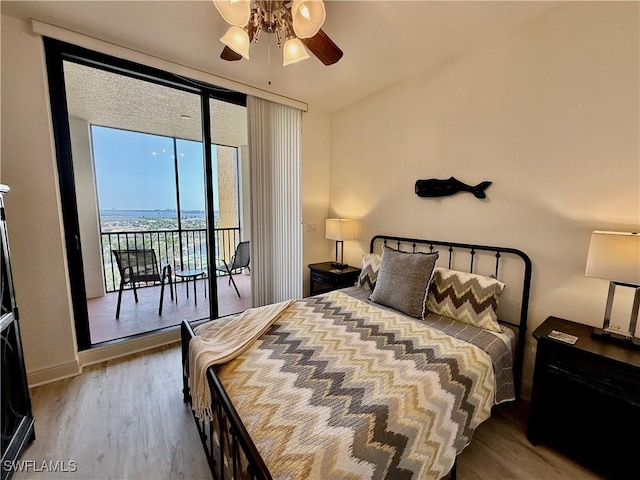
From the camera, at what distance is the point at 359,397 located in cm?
112

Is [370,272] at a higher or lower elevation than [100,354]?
higher

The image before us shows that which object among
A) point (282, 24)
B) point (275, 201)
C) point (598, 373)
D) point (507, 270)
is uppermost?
point (282, 24)

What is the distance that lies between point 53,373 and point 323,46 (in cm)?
318

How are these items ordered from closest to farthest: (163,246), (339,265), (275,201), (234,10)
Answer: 1. (234,10)
2. (275,201)
3. (339,265)
4. (163,246)

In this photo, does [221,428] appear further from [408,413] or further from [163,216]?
[163,216]

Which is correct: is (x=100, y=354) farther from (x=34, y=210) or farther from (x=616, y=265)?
(x=616, y=265)

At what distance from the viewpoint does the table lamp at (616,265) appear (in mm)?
1328

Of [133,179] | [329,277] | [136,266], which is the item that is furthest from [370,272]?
A: [133,179]

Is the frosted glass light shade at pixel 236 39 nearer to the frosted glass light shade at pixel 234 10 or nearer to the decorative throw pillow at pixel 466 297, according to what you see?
the frosted glass light shade at pixel 234 10

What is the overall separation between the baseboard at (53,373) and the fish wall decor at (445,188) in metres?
3.36

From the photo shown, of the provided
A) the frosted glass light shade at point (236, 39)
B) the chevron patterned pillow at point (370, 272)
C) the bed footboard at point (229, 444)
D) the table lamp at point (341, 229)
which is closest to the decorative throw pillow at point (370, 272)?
the chevron patterned pillow at point (370, 272)

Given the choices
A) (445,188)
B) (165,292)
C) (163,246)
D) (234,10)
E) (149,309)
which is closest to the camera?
(234,10)

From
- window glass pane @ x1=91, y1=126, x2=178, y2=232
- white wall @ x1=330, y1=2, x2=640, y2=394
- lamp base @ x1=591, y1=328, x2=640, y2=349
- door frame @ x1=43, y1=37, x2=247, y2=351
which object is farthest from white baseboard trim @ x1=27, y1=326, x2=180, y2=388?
lamp base @ x1=591, y1=328, x2=640, y2=349

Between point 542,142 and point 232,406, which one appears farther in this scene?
point 542,142
